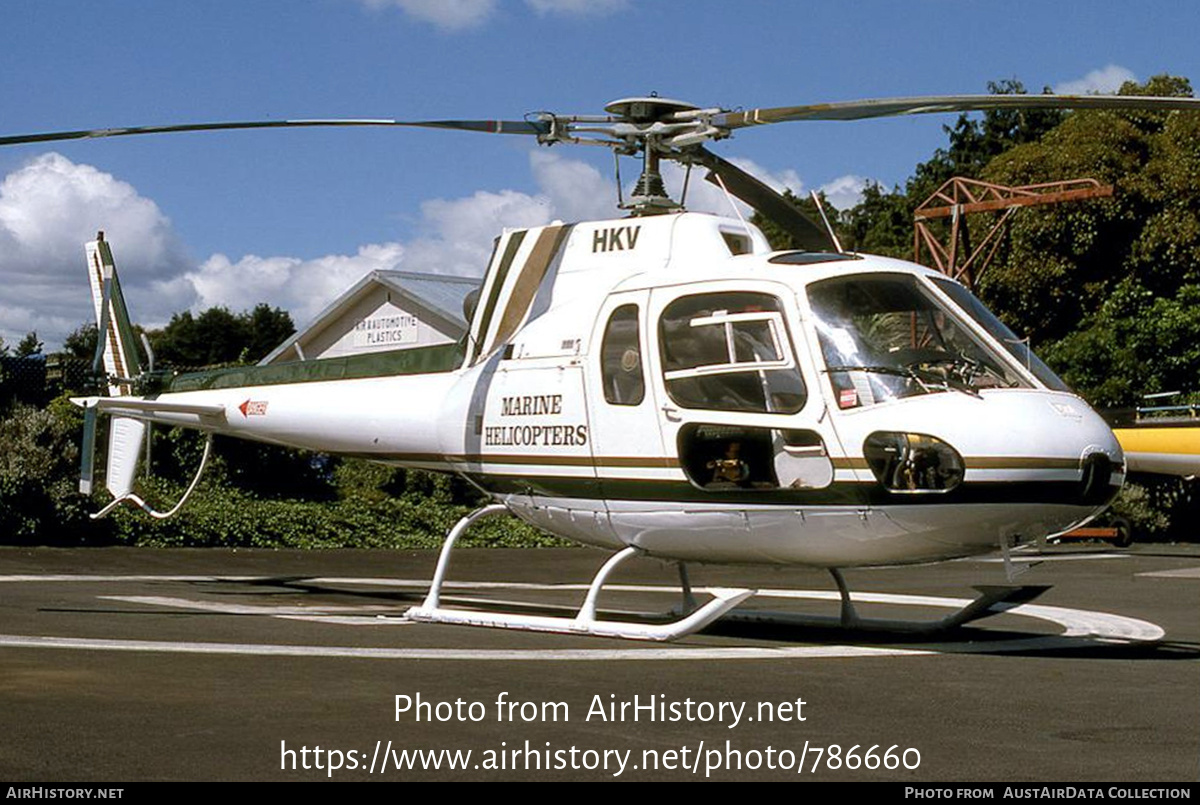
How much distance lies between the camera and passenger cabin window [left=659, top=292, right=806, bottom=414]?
10430 millimetres

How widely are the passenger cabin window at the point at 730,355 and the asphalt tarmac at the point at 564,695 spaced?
1.87 m

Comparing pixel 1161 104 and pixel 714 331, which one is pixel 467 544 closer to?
pixel 714 331

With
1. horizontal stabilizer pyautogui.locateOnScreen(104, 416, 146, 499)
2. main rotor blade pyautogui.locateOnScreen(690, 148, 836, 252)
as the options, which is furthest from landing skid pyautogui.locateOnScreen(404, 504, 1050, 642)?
horizontal stabilizer pyautogui.locateOnScreen(104, 416, 146, 499)

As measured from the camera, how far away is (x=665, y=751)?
645 cm

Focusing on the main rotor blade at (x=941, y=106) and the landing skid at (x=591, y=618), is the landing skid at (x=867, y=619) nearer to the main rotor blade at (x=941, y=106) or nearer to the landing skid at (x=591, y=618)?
the landing skid at (x=591, y=618)

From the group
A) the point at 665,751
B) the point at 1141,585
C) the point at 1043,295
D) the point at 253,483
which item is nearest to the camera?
the point at 665,751

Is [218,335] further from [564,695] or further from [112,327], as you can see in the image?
[564,695]

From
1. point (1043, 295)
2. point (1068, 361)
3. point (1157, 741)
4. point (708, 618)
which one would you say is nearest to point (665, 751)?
point (1157, 741)

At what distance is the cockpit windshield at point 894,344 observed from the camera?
9.98 meters

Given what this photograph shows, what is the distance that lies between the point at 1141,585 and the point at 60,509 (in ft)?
52.2

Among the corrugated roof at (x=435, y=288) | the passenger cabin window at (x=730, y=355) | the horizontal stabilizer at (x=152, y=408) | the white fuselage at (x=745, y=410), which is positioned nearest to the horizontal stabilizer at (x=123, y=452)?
the horizontal stabilizer at (x=152, y=408)

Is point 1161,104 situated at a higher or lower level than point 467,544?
higher

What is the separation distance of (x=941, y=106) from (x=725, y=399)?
2.62 metres

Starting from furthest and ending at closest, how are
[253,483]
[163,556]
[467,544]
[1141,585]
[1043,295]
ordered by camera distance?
1. [1043,295]
2. [253,483]
3. [467,544]
4. [163,556]
5. [1141,585]
